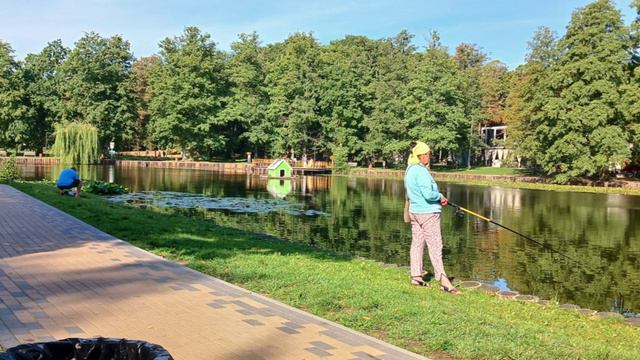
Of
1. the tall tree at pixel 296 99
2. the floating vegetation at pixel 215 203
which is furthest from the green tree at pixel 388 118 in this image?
the floating vegetation at pixel 215 203

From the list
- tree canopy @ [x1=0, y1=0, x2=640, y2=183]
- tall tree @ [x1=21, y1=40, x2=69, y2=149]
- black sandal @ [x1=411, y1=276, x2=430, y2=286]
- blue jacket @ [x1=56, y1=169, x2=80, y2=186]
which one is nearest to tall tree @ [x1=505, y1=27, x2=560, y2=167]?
tree canopy @ [x1=0, y1=0, x2=640, y2=183]

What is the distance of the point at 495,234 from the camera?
15.2 metres

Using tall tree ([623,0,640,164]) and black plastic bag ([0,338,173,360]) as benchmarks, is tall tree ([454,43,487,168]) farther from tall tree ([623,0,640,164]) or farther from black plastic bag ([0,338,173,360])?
black plastic bag ([0,338,173,360])

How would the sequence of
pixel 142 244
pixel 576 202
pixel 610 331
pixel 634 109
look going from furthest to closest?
pixel 634 109
pixel 576 202
pixel 142 244
pixel 610 331

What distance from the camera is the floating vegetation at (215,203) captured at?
19.5 metres

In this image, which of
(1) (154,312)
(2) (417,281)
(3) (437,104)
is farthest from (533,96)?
(1) (154,312)

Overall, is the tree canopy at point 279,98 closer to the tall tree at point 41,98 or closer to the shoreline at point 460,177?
the tall tree at point 41,98

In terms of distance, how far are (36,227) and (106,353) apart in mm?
8555

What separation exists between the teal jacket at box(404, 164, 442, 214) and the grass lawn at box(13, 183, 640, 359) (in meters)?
1.06

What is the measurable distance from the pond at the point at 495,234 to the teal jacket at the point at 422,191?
2.84 m

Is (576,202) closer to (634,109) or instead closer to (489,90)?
(634,109)

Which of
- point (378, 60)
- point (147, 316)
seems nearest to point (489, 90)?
point (378, 60)

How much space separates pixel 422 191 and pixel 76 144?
4815cm

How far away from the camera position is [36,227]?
10.3 m
